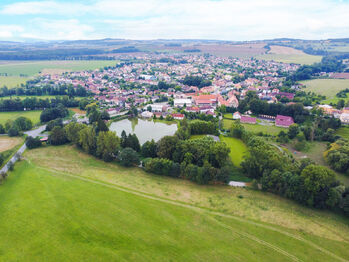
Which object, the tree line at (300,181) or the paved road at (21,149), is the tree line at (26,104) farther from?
the tree line at (300,181)

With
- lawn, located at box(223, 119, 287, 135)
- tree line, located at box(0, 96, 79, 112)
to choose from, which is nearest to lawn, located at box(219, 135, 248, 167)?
lawn, located at box(223, 119, 287, 135)

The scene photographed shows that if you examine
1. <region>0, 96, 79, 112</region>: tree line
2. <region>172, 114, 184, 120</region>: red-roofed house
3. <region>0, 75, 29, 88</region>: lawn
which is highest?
<region>0, 75, 29, 88</region>: lawn

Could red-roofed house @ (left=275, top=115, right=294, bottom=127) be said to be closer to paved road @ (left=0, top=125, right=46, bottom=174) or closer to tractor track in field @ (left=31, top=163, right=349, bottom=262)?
tractor track in field @ (left=31, top=163, right=349, bottom=262)

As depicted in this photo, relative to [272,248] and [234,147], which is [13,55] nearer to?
[234,147]

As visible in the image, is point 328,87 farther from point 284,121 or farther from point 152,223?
point 152,223

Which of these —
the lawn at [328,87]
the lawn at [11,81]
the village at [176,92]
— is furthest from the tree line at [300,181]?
the lawn at [11,81]
